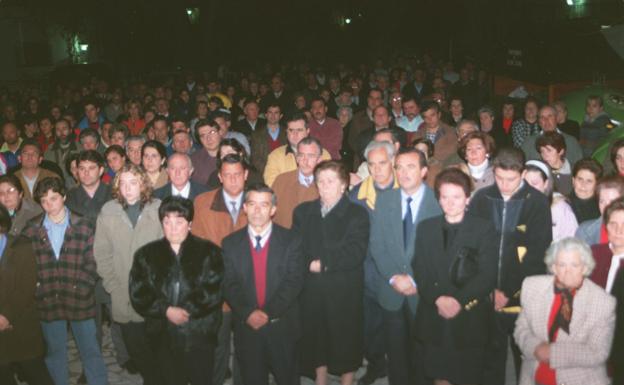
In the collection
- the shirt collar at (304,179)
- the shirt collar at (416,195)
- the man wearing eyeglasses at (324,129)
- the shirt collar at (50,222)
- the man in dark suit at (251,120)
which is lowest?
the shirt collar at (416,195)

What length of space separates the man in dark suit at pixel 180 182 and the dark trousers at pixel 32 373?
1764mm

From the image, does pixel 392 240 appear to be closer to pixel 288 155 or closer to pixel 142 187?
pixel 142 187

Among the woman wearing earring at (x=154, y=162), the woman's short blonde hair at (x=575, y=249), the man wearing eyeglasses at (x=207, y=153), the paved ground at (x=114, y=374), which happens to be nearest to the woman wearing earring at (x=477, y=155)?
the paved ground at (x=114, y=374)

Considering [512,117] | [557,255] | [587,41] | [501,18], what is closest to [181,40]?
[501,18]

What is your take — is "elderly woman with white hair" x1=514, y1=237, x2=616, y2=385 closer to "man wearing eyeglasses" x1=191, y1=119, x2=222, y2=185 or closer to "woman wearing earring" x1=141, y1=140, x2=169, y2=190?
"woman wearing earring" x1=141, y1=140, x2=169, y2=190

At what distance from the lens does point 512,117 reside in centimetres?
1048

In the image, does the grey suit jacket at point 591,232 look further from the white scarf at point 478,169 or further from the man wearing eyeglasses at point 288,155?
the man wearing eyeglasses at point 288,155

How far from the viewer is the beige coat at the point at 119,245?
16.8 feet

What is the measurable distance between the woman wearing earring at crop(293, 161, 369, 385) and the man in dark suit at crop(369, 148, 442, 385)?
15 centimetres

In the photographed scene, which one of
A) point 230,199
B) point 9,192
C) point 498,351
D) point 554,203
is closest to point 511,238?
point 554,203

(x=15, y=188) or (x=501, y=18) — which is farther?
(x=501, y=18)

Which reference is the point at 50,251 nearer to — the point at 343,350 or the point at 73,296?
the point at 73,296

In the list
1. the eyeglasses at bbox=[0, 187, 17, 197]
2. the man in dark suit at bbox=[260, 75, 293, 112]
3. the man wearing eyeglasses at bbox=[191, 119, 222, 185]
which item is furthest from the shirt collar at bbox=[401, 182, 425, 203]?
the man in dark suit at bbox=[260, 75, 293, 112]

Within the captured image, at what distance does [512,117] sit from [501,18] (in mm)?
10956
